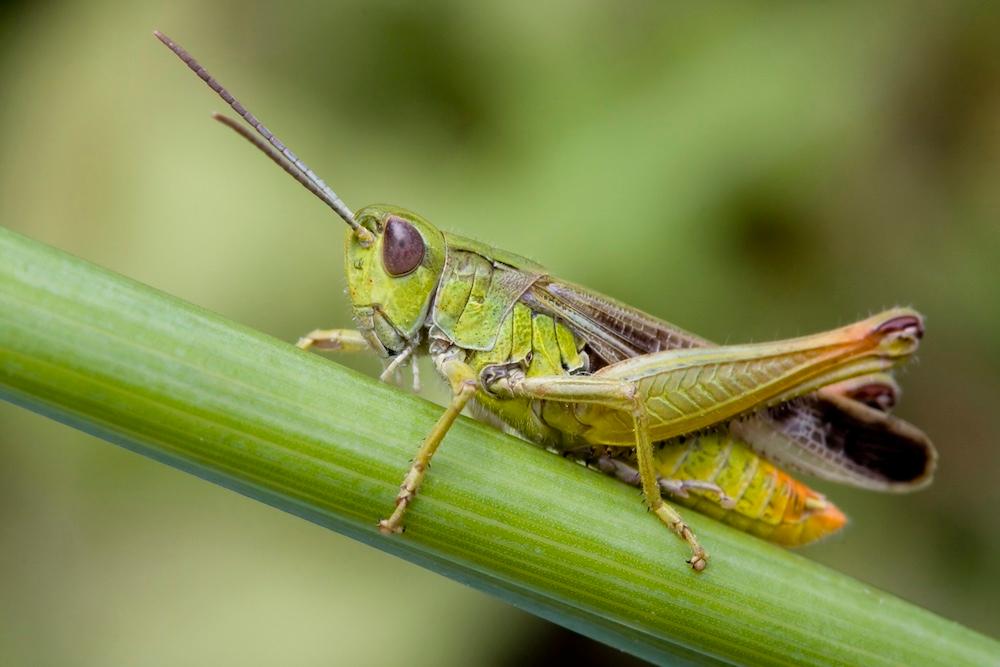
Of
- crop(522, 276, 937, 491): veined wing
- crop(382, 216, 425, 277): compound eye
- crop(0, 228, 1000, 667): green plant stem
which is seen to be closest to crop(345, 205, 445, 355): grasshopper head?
Answer: crop(382, 216, 425, 277): compound eye

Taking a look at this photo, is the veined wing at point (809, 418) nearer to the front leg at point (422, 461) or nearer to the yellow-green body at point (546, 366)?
the yellow-green body at point (546, 366)

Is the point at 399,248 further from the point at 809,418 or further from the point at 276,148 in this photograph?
the point at 809,418

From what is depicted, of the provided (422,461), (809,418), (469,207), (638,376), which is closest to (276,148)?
(422,461)

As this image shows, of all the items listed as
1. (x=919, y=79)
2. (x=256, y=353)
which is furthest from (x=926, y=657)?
(x=919, y=79)

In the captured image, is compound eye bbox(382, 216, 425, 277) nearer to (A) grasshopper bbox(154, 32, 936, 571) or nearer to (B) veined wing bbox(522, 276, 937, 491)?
(A) grasshopper bbox(154, 32, 936, 571)

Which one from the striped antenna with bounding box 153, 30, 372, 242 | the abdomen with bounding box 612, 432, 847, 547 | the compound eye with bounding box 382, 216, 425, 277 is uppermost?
the compound eye with bounding box 382, 216, 425, 277

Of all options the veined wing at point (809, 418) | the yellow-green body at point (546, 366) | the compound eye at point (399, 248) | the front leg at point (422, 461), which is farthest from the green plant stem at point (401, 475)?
the veined wing at point (809, 418)
